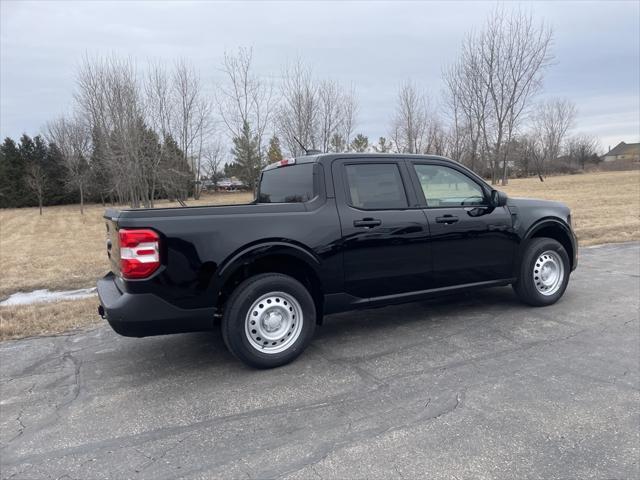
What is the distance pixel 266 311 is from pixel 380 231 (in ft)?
4.27

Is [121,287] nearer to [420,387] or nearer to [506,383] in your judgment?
[420,387]

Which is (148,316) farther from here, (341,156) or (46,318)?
(46,318)

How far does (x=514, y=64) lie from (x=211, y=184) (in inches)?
1643

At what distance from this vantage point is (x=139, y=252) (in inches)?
132

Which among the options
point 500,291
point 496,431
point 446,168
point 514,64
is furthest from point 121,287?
point 514,64

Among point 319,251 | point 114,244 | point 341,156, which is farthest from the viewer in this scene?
point 341,156

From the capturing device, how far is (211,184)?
205 ft

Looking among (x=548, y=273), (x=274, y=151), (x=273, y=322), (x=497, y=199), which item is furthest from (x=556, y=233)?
(x=274, y=151)

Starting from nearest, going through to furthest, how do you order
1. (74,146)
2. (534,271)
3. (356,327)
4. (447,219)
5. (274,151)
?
1. (447,219)
2. (356,327)
3. (534,271)
4. (274,151)
5. (74,146)

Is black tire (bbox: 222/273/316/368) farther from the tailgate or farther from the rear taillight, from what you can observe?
the tailgate

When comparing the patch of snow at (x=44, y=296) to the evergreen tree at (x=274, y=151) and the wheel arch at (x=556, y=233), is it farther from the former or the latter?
the evergreen tree at (x=274, y=151)

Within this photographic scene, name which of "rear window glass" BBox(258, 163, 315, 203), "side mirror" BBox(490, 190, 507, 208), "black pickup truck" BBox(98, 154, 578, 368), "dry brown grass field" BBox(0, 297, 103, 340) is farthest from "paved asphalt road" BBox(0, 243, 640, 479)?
"rear window glass" BBox(258, 163, 315, 203)

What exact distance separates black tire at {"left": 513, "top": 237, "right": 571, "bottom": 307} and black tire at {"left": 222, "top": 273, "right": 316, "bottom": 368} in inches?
106

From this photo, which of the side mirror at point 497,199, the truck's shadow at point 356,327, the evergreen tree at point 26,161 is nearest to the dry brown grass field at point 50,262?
the truck's shadow at point 356,327
